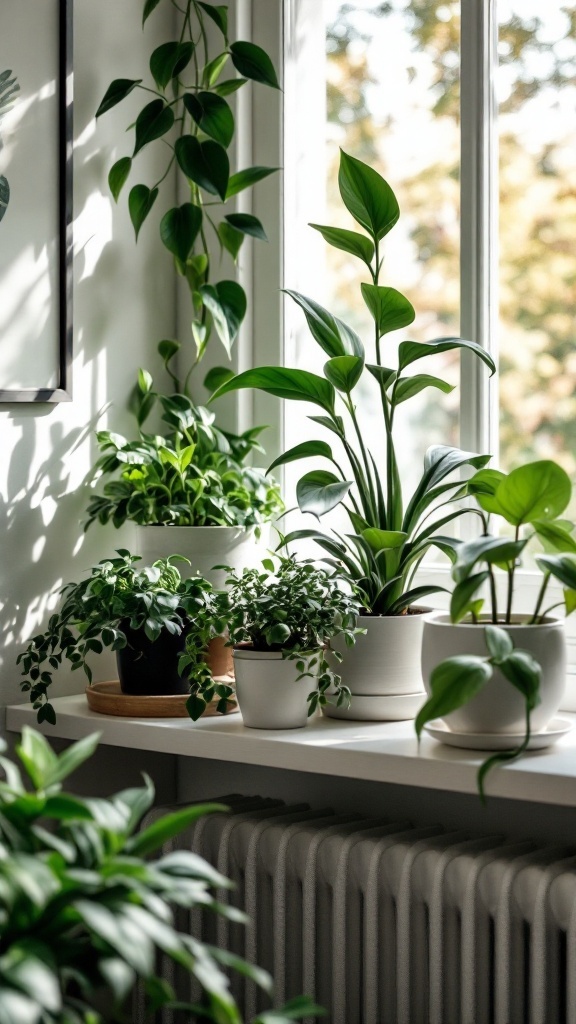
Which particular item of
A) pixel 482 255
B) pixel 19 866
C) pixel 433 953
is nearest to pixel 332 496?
pixel 482 255

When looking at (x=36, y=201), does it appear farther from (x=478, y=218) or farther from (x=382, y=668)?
(x=382, y=668)

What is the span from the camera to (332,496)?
164cm

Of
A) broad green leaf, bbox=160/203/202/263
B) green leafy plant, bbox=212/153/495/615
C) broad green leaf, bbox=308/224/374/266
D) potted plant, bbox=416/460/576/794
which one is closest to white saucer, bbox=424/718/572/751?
potted plant, bbox=416/460/576/794

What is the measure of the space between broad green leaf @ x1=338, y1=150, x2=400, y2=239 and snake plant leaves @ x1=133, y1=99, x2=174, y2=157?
38 centimetres

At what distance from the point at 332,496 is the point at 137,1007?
0.91m

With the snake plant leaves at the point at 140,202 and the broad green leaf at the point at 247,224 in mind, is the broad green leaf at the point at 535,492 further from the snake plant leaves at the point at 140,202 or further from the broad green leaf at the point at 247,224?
the snake plant leaves at the point at 140,202

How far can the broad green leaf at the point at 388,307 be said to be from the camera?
171 centimetres

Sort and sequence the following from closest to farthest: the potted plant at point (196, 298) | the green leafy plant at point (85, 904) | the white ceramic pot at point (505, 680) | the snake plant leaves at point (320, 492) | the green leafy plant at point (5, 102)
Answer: the green leafy plant at point (85, 904) → the white ceramic pot at point (505, 680) → the snake plant leaves at point (320, 492) → the green leafy plant at point (5, 102) → the potted plant at point (196, 298)

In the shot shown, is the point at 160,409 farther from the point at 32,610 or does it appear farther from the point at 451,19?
the point at 451,19

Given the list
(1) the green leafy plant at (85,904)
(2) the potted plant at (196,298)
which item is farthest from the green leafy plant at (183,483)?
(1) the green leafy plant at (85,904)

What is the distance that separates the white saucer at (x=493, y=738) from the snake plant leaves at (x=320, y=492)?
34 centimetres

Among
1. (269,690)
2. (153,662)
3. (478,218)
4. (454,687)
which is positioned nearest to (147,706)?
(153,662)

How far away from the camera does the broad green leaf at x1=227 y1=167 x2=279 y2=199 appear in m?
1.99

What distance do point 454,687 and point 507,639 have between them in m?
0.09
